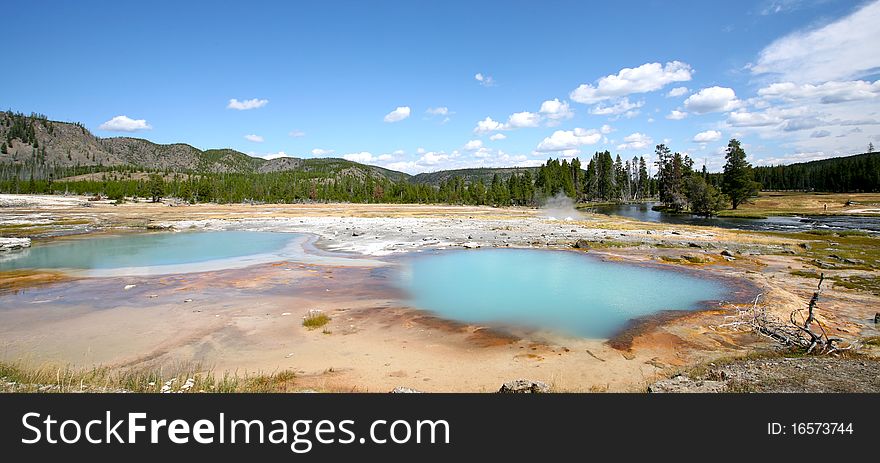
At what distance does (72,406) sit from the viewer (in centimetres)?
527

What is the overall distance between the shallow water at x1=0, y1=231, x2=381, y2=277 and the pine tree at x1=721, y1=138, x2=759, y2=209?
259 ft

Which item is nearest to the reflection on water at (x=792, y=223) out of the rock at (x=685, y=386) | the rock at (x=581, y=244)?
the rock at (x=581, y=244)

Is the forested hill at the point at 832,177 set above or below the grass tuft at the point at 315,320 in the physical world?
above

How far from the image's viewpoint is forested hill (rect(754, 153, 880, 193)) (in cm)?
11527

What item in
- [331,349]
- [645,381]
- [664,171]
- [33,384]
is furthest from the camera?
[664,171]

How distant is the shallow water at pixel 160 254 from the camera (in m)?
24.7

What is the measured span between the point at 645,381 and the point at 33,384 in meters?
11.3

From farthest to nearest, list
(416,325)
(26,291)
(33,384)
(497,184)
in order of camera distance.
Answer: (497,184) → (26,291) → (416,325) → (33,384)

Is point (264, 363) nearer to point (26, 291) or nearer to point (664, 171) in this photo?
point (26, 291)

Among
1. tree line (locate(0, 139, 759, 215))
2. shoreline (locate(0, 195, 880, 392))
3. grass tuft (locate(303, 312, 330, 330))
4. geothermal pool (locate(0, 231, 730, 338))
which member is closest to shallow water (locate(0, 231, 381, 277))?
geothermal pool (locate(0, 231, 730, 338))

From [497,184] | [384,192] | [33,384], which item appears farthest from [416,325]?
[384,192]

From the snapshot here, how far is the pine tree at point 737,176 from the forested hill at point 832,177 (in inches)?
2264

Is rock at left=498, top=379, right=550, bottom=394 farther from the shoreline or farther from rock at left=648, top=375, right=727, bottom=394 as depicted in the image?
rock at left=648, top=375, right=727, bottom=394

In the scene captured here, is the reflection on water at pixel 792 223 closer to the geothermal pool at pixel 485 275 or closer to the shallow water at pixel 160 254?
the geothermal pool at pixel 485 275
